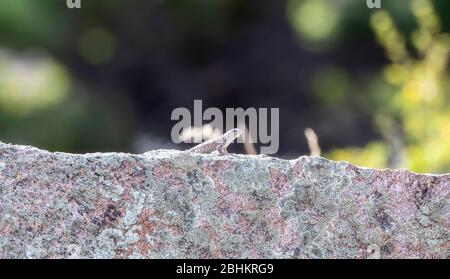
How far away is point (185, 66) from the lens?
317 inches

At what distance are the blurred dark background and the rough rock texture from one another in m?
4.19

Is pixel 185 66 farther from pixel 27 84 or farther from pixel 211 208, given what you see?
pixel 211 208

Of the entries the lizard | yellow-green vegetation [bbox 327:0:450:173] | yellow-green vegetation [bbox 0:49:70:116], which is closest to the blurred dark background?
yellow-green vegetation [bbox 0:49:70:116]

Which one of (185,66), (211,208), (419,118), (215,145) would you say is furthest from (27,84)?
(211,208)

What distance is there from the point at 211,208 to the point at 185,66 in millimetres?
6215

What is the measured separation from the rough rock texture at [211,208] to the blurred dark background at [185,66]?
13.8 feet

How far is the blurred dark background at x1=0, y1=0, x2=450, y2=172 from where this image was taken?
664 cm

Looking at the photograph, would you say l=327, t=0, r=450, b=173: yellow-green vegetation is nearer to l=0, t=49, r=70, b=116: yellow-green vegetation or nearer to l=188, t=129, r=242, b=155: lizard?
l=188, t=129, r=242, b=155: lizard

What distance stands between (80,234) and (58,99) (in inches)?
203

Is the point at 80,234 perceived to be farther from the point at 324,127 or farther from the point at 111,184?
the point at 324,127

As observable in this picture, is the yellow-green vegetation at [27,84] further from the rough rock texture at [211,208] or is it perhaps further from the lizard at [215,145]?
the rough rock texture at [211,208]

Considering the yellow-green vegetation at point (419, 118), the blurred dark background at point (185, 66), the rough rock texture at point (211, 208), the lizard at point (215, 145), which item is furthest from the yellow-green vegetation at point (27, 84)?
the rough rock texture at point (211, 208)

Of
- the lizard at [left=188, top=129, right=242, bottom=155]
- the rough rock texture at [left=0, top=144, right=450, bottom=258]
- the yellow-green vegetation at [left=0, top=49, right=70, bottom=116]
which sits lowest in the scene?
the rough rock texture at [left=0, top=144, right=450, bottom=258]

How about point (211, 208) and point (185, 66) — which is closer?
point (211, 208)
